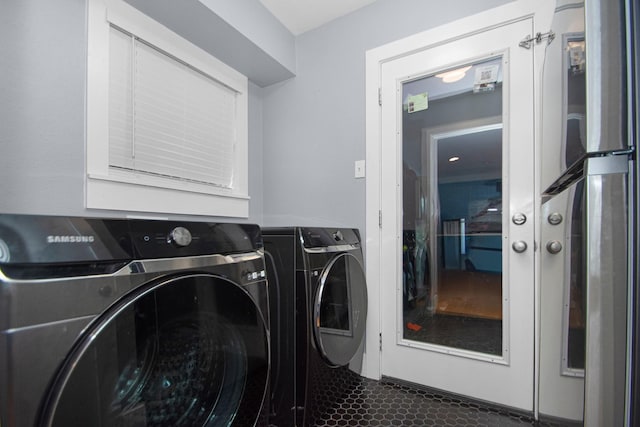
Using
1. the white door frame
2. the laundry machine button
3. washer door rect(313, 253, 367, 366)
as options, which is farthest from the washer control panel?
the white door frame

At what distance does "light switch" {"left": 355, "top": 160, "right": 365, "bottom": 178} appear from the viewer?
192 centimetres

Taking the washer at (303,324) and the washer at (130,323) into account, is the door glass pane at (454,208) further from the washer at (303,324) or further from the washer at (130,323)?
the washer at (130,323)

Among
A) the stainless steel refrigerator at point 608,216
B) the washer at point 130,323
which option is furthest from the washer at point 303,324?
the stainless steel refrigerator at point 608,216

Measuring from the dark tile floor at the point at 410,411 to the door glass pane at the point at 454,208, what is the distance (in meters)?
0.27

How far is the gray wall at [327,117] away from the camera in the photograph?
1.90m

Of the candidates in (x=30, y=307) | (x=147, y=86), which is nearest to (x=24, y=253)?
(x=30, y=307)

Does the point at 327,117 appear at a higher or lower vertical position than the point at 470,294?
higher

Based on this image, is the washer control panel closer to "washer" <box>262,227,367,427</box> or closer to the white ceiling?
"washer" <box>262,227,367,427</box>

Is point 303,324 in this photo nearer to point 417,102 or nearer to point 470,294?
point 470,294

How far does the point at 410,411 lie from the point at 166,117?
81.5 inches

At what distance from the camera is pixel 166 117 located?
1.75 m

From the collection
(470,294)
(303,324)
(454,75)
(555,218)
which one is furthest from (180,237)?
(454,75)

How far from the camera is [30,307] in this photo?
527 mm

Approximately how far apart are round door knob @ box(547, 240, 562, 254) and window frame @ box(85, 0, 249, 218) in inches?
69.2
